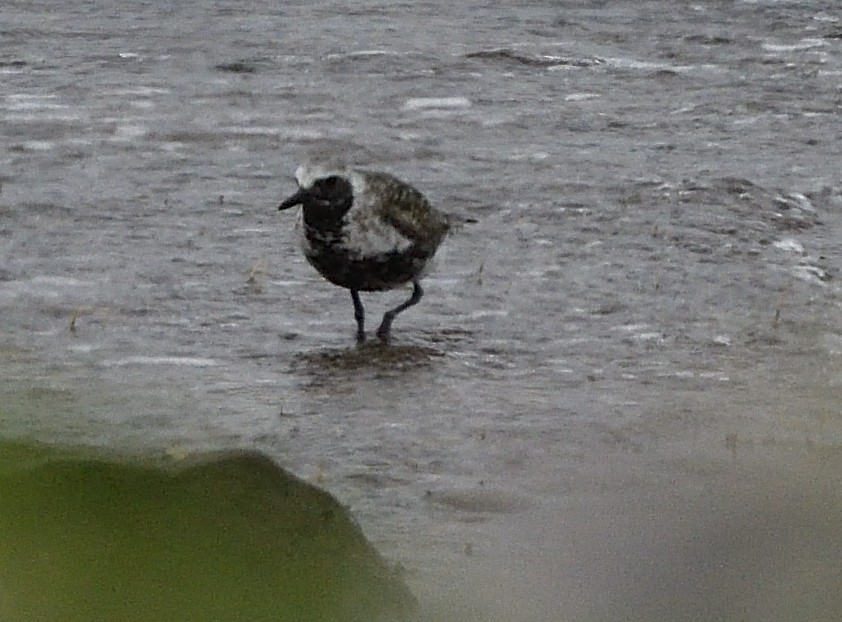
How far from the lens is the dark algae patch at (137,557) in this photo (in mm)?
1496

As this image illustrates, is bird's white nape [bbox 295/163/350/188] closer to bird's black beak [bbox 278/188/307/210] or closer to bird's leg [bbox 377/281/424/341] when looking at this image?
bird's black beak [bbox 278/188/307/210]

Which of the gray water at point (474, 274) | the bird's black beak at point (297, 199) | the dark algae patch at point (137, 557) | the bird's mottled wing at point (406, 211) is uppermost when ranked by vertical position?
the dark algae patch at point (137, 557)

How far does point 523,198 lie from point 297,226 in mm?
2274

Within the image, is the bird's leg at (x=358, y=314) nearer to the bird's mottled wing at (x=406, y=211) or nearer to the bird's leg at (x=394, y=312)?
the bird's leg at (x=394, y=312)

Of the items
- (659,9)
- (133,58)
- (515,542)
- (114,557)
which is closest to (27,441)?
(114,557)

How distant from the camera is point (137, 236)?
782 cm

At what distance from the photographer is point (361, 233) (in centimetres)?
654

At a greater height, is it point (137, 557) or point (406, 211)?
point (137, 557)

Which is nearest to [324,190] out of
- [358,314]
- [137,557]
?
[358,314]

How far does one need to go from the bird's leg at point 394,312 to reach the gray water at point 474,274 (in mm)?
73

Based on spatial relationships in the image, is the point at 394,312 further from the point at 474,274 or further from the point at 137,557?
the point at 137,557

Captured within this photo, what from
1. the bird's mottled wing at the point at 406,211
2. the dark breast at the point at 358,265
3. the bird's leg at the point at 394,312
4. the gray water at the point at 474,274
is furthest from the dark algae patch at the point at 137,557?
the bird's mottled wing at the point at 406,211

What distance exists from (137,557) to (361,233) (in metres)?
5.02

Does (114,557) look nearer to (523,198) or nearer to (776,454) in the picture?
(776,454)
